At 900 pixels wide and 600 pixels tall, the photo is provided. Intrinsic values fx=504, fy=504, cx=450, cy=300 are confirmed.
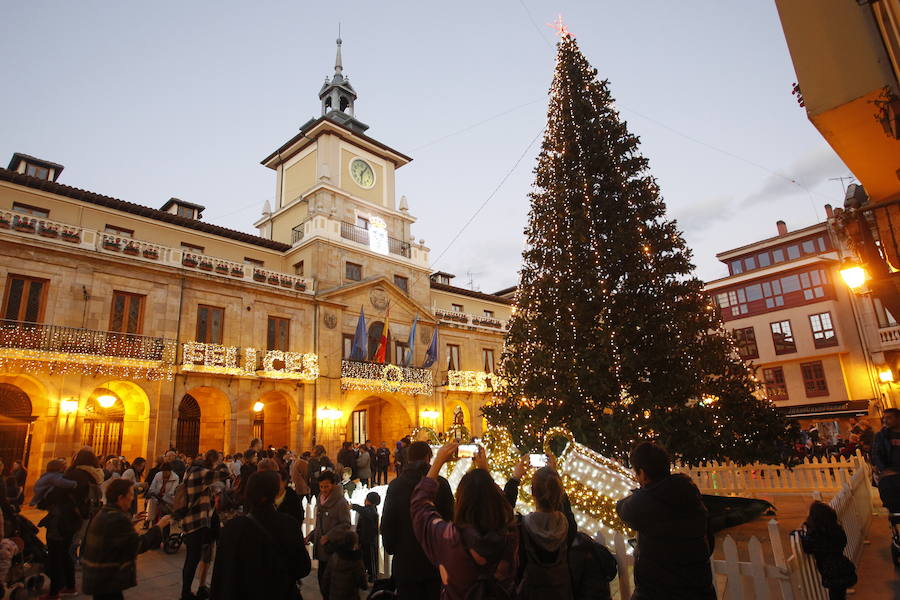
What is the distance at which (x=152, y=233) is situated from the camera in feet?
68.4

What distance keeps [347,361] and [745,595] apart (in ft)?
68.0

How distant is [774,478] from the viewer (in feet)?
39.5

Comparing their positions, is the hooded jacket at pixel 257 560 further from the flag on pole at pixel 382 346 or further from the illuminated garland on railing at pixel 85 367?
the flag on pole at pixel 382 346

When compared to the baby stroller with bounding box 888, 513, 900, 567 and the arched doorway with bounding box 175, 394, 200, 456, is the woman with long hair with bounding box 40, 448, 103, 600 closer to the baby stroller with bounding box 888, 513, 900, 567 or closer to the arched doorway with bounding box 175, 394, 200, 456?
the baby stroller with bounding box 888, 513, 900, 567

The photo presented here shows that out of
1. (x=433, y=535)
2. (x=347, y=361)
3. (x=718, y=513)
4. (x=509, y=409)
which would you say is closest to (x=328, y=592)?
(x=433, y=535)

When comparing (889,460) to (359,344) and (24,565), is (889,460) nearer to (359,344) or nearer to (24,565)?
(24,565)

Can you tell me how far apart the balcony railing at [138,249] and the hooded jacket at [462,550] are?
19016 millimetres

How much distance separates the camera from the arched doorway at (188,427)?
19953 millimetres

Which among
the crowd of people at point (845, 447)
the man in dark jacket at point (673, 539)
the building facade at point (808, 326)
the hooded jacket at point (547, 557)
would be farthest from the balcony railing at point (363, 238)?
the man in dark jacket at point (673, 539)

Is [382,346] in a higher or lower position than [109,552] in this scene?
higher

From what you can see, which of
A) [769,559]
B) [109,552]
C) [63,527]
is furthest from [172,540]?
[769,559]

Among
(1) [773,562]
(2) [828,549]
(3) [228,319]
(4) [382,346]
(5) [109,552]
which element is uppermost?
(3) [228,319]

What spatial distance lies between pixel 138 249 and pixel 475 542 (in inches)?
784

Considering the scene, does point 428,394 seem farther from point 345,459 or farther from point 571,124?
point 571,124
